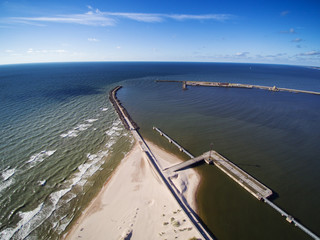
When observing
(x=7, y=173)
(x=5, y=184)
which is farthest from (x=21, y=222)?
(x=7, y=173)

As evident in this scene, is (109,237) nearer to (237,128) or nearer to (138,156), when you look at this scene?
(138,156)

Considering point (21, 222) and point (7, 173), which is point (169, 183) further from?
point (7, 173)

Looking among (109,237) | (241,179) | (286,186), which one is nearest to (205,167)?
(241,179)

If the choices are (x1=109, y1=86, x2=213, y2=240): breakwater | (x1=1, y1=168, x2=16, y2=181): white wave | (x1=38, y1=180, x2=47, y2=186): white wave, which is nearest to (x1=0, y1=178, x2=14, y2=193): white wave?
(x1=1, y1=168, x2=16, y2=181): white wave

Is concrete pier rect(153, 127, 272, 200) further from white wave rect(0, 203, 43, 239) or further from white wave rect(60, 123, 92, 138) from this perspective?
white wave rect(60, 123, 92, 138)

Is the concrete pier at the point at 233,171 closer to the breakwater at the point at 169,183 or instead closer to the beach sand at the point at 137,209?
the beach sand at the point at 137,209

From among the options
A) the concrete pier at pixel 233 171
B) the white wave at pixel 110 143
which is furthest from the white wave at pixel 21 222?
the concrete pier at pixel 233 171
